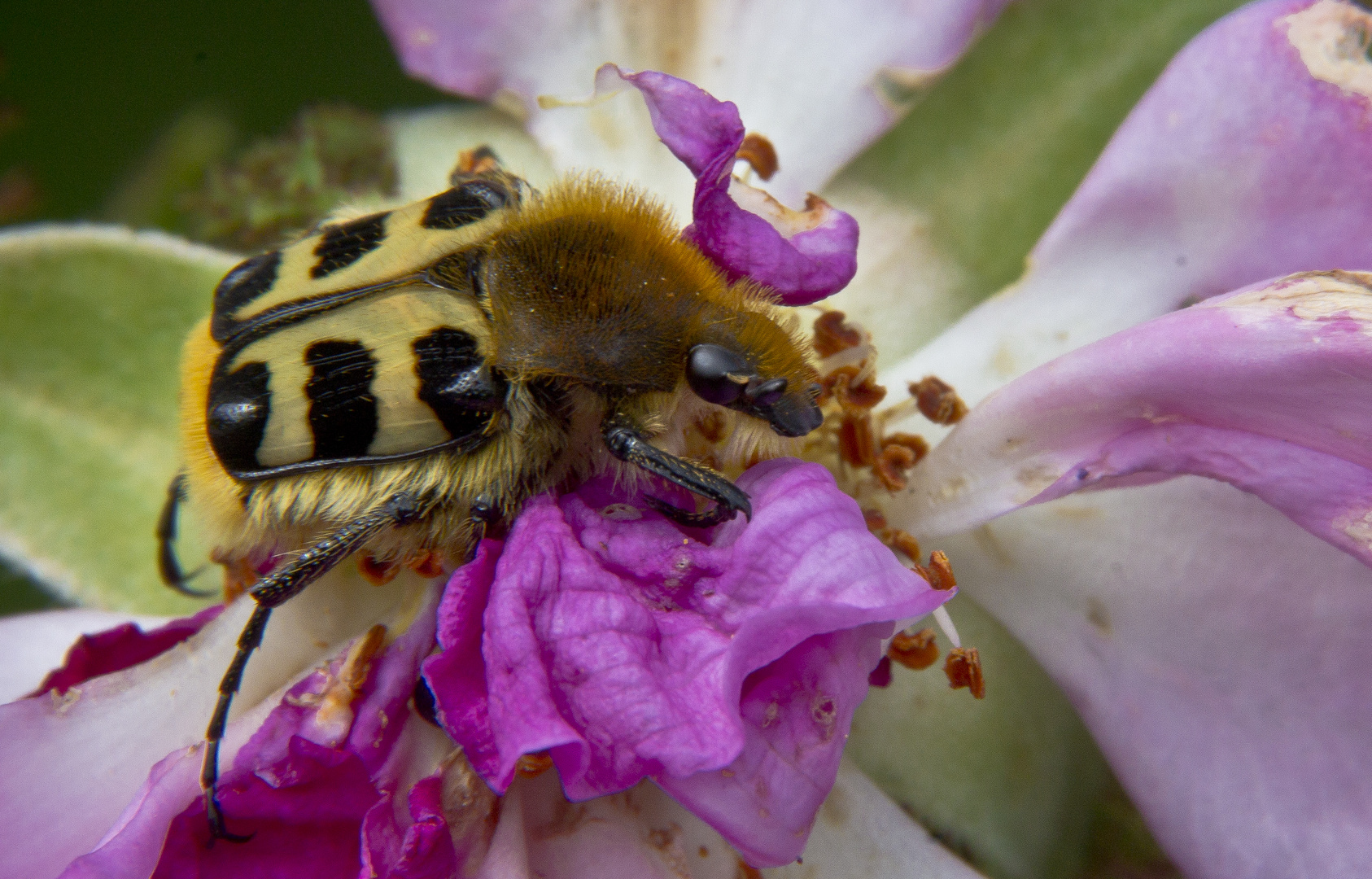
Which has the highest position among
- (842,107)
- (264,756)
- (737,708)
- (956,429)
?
(842,107)

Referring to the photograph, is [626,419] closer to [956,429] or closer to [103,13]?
[956,429]

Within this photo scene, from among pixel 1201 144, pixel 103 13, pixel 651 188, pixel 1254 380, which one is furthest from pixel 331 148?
pixel 1254 380

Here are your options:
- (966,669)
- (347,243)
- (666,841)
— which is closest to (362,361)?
(347,243)

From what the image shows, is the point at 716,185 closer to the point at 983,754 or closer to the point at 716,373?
the point at 716,373

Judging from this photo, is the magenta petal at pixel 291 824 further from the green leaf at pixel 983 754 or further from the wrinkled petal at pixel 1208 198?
the wrinkled petal at pixel 1208 198

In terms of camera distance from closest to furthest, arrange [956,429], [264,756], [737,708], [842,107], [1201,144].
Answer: [737,708] < [264,756] < [956,429] < [1201,144] < [842,107]

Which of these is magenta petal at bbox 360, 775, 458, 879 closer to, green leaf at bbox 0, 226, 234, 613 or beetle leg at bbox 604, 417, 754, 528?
beetle leg at bbox 604, 417, 754, 528

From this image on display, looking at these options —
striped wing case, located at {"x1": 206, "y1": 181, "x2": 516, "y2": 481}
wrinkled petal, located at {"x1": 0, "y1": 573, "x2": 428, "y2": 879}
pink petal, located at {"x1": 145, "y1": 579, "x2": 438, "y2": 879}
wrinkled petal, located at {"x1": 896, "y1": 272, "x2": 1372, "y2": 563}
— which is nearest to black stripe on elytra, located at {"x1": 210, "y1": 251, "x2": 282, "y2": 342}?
striped wing case, located at {"x1": 206, "y1": 181, "x2": 516, "y2": 481}

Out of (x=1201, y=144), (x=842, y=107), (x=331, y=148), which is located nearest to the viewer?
(x=1201, y=144)
